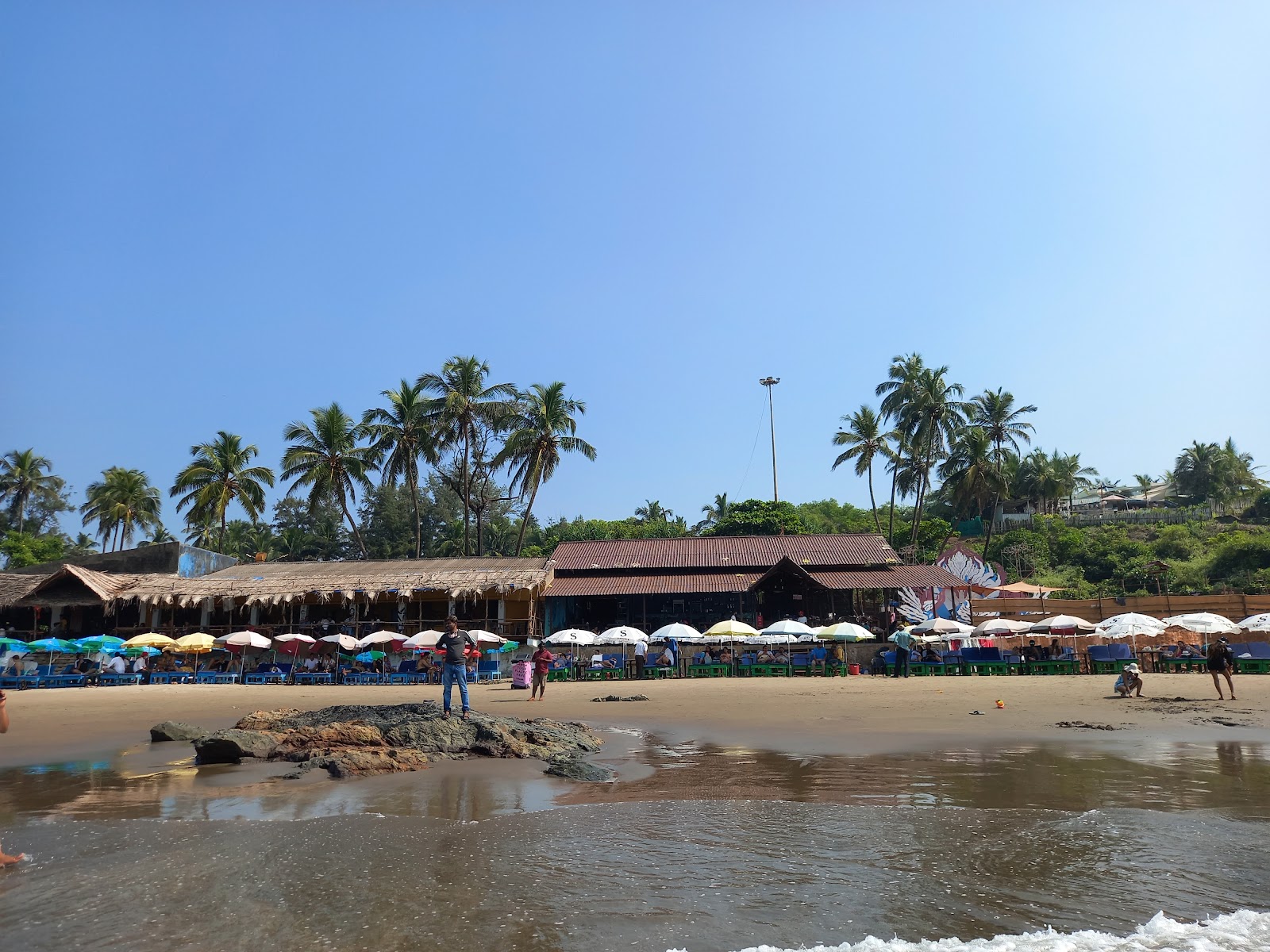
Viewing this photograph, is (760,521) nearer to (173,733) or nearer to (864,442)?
(864,442)

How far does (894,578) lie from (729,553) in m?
6.69

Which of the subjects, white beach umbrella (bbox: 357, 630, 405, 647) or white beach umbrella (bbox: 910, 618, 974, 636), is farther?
white beach umbrella (bbox: 357, 630, 405, 647)

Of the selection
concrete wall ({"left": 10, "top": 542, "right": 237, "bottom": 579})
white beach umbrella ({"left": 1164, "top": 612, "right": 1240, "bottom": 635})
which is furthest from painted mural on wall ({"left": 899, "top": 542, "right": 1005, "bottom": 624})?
concrete wall ({"left": 10, "top": 542, "right": 237, "bottom": 579})

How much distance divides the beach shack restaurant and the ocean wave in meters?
26.5

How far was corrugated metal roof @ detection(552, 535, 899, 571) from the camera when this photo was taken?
110 feet

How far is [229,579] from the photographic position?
31.6 metres

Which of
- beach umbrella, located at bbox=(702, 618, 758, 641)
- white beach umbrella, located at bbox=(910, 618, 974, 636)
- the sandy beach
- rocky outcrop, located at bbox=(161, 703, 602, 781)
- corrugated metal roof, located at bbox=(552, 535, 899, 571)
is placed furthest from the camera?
corrugated metal roof, located at bbox=(552, 535, 899, 571)

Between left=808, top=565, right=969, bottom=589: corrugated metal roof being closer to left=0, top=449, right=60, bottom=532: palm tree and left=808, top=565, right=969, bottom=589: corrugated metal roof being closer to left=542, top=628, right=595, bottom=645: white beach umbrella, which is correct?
left=542, top=628, right=595, bottom=645: white beach umbrella

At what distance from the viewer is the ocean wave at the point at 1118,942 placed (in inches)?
163

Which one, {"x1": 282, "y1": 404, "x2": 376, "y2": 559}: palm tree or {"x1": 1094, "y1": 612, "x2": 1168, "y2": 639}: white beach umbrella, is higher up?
{"x1": 282, "y1": 404, "x2": 376, "y2": 559}: palm tree

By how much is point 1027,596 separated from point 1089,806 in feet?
117

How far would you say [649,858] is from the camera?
18.7 feet

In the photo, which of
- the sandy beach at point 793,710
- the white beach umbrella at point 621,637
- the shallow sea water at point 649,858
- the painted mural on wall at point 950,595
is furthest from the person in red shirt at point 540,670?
the painted mural on wall at point 950,595

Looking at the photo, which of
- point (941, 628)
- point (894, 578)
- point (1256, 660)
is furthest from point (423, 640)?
point (1256, 660)
